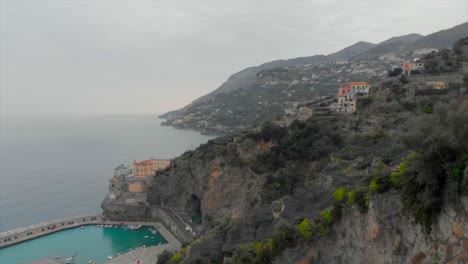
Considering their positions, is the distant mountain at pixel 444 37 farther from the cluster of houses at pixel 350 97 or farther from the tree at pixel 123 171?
the tree at pixel 123 171

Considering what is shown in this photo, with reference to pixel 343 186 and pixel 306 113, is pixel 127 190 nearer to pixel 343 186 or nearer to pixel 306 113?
pixel 306 113

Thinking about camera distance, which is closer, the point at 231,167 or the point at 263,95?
the point at 231,167

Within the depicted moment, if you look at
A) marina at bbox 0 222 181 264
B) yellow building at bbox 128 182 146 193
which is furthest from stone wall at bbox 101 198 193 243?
yellow building at bbox 128 182 146 193

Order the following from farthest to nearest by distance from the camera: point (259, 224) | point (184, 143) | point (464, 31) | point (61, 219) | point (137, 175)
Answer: point (464, 31), point (184, 143), point (137, 175), point (61, 219), point (259, 224)

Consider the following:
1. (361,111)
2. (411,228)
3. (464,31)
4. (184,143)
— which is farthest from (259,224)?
(464,31)

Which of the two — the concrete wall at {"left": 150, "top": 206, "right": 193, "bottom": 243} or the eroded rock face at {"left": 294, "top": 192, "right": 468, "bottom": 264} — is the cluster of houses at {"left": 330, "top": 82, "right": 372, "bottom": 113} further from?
the eroded rock face at {"left": 294, "top": 192, "right": 468, "bottom": 264}

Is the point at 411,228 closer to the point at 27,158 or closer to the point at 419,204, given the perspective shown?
the point at 419,204

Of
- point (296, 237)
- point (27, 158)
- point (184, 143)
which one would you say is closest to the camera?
point (296, 237)
